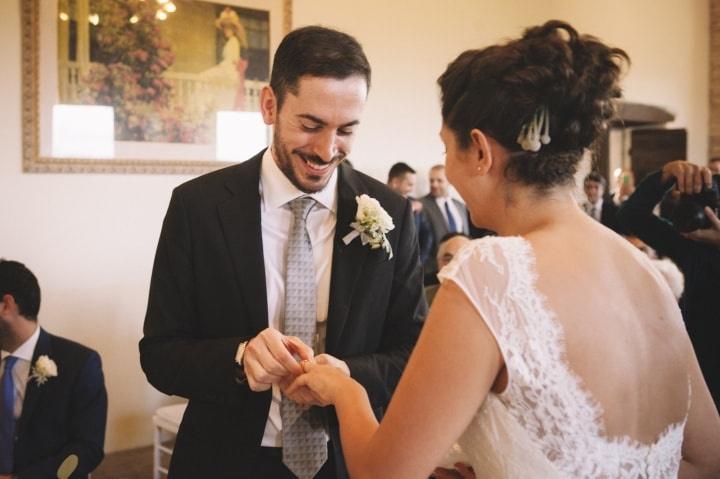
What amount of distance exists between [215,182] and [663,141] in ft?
30.4

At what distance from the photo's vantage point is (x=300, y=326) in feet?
5.79

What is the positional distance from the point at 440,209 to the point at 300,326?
525cm

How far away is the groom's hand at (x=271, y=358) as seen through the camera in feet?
5.02

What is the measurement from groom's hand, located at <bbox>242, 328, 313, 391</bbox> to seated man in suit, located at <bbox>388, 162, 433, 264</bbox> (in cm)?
490

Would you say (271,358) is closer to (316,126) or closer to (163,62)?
(316,126)

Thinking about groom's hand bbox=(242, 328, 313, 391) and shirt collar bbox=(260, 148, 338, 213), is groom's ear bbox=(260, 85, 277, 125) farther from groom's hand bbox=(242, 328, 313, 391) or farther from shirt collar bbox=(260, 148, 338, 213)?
groom's hand bbox=(242, 328, 313, 391)

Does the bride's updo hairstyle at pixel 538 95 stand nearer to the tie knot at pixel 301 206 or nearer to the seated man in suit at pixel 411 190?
the tie knot at pixel 301 206

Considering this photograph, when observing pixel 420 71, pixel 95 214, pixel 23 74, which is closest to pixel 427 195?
pixel 420 71

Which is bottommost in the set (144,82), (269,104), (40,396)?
(40,396)

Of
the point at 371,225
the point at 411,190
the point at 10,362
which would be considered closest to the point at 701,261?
the point at 371,225

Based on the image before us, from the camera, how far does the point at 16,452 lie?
10.2 feet

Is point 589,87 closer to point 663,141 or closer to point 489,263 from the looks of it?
point 489,263

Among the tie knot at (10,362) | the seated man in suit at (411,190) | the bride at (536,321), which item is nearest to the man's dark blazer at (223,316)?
the bride at (536,321)

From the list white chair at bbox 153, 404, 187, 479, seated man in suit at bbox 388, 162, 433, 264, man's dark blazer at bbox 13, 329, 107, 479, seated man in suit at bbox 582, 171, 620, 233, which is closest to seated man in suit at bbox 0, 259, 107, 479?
man's dark blazer at bbox 13, 329, 107, 479
